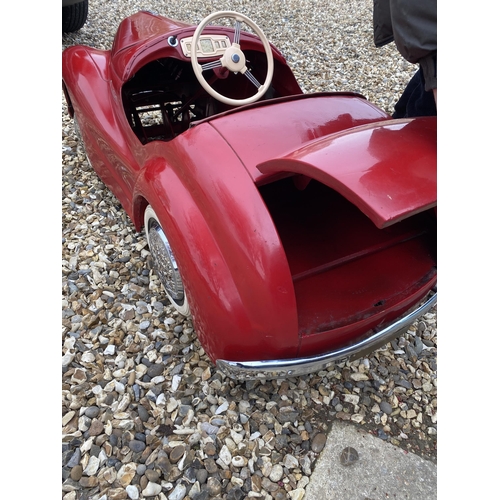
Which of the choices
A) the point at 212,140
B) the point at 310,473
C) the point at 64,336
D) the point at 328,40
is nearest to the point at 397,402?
the point at 310,473

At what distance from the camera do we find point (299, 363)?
144cm

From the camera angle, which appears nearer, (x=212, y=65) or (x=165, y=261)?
(x=165, y=261)

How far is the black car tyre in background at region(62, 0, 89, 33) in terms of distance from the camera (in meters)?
4.55

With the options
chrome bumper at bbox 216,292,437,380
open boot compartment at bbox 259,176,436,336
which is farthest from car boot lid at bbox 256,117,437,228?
chrome bumper at bbox 216,292,437,380

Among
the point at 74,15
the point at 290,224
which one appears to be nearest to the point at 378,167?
the point at 290,224

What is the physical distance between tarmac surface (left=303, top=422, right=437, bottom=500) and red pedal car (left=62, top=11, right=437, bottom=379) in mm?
473

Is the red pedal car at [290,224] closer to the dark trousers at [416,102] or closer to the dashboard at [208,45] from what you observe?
the dashboard at [208,45]

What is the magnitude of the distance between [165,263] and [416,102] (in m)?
1.93

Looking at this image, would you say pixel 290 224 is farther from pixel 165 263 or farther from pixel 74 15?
pixel 74 15

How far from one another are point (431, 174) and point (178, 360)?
4.66ft

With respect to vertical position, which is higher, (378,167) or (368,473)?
(378,167)

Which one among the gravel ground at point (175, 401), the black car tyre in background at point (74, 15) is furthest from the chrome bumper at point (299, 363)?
the black car tyre in background at point (74, 15)

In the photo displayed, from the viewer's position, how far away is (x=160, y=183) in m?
1.75

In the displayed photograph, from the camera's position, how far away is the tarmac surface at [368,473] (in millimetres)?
1605
